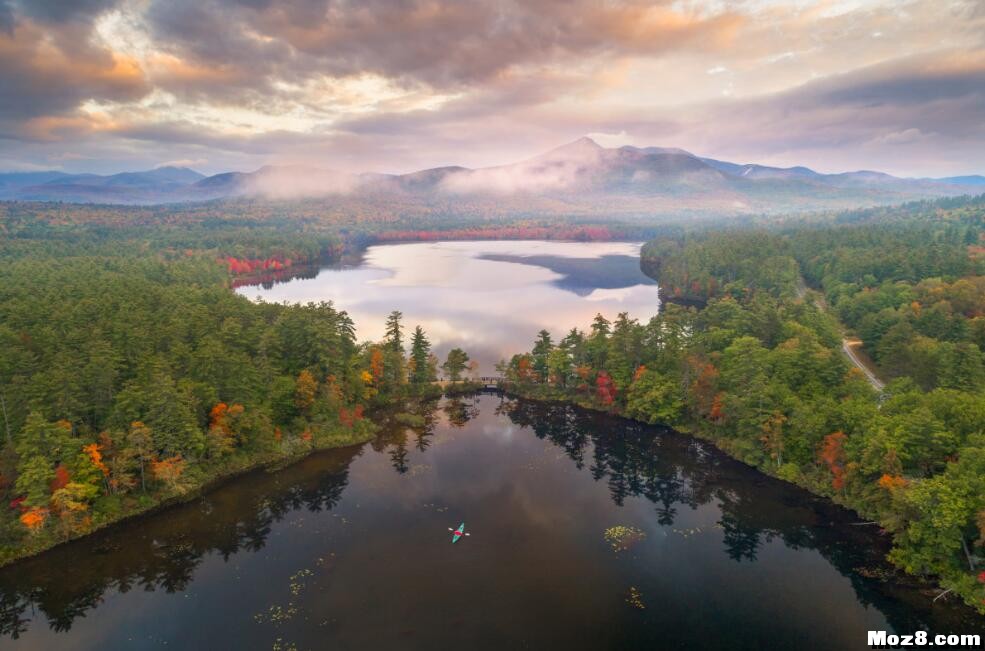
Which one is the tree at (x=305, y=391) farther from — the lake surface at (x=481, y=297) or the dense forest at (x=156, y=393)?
the lake surface at (x=481, y=297)

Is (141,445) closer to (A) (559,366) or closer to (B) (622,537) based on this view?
(B) (622,537)

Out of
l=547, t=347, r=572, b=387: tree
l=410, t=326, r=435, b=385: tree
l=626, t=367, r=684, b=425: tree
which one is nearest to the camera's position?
l=626, t=367, r=684, b=425: tree

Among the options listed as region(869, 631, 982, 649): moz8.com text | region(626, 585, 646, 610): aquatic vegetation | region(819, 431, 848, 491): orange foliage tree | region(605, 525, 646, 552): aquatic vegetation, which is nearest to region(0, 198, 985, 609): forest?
region(819, 431, 848, 491): orange foliage tree

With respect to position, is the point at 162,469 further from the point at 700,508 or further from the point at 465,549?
the point at 700,508

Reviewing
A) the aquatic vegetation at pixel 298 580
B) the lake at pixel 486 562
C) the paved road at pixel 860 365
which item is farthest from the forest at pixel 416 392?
the aquatic vegetation at pixel 298 580

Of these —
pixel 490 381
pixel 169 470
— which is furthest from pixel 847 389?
pixel 169 470

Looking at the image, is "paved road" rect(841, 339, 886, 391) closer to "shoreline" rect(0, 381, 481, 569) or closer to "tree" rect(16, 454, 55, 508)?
"shoreline" rect(0, 381, 481, 569)
